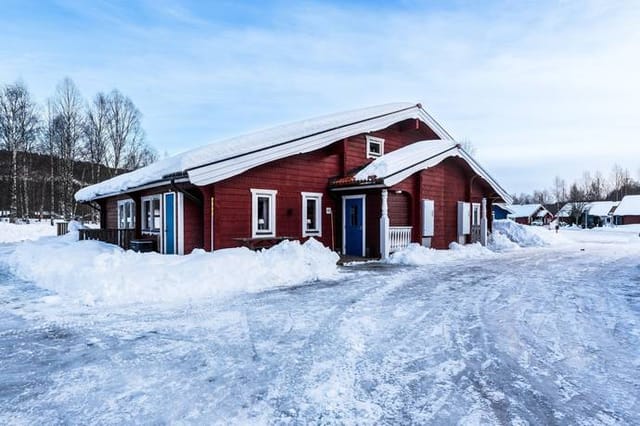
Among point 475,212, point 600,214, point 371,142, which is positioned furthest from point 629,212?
point 371,142

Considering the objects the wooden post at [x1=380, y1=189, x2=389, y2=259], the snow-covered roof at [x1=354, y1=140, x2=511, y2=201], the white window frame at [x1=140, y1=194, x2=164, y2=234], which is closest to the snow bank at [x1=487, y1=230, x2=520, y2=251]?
the snow-covered roof at [x1=354, y1=140, x2=511, y2=201]

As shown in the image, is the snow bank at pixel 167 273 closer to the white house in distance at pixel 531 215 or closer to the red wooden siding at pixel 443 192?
the red wooden siding at pixel 443 192

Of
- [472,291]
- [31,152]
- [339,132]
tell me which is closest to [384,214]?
[339,132]

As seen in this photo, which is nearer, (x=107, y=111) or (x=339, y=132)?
(x=339, y=132)

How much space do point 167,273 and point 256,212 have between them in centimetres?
477

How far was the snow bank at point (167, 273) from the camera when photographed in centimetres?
773

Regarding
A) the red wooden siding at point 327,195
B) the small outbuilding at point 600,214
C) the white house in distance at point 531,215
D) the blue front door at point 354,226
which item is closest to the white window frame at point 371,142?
the red wooden siding at point 327,195

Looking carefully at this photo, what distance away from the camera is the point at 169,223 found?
41.8 feet

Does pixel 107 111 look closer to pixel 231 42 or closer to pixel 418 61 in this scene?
pixel 231 42

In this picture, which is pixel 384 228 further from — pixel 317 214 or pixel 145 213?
pixel 145 213

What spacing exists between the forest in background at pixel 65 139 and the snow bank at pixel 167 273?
78.3 ft

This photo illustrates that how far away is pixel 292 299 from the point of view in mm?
7664

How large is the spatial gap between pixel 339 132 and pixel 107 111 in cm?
2815

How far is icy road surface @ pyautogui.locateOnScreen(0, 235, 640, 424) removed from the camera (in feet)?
10.9
